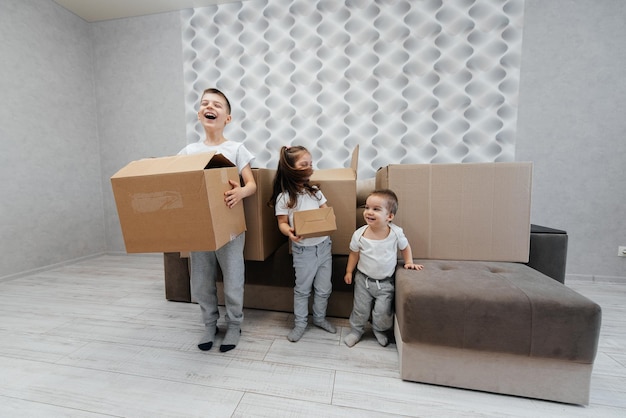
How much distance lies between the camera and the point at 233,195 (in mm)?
1016

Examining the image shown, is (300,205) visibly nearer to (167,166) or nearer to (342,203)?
(342,203)

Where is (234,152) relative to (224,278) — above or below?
above

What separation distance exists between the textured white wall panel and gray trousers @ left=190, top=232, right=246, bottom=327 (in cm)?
141

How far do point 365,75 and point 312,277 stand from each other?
1779 millimetres

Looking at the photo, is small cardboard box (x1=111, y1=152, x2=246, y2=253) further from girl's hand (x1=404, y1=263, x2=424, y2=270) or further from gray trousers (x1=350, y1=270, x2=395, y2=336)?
girl's hand (x1=404, y1=263, x2=424, y2=270)

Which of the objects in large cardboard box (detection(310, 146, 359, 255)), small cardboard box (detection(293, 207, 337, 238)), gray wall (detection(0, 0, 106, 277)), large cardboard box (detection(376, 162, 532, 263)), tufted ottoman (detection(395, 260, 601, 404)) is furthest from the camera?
gray wall (detection(0, 0, 106, 277))

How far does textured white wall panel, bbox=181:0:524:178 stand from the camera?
6.82 feet

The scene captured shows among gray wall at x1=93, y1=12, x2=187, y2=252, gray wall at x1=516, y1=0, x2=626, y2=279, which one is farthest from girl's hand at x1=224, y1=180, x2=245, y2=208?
gray wall at x1=516, y1=0, x2=626, y2=279

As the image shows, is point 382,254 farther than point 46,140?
No

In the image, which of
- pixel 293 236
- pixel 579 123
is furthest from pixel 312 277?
pixel 579 123

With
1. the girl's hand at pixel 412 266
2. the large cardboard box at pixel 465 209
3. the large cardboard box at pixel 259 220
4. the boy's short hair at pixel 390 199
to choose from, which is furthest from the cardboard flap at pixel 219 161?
the girl's hand at pixel 412 266

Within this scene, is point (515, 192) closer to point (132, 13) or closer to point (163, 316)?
point (163, 316)

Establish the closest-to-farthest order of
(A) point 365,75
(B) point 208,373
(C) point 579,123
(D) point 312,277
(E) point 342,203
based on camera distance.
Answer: (B) point 208,373 < (D) point 312,277 < (E) point 342,203 < (C) point 579,123 < (A) point 365,75

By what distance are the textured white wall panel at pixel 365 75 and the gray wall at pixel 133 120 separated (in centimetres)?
19
